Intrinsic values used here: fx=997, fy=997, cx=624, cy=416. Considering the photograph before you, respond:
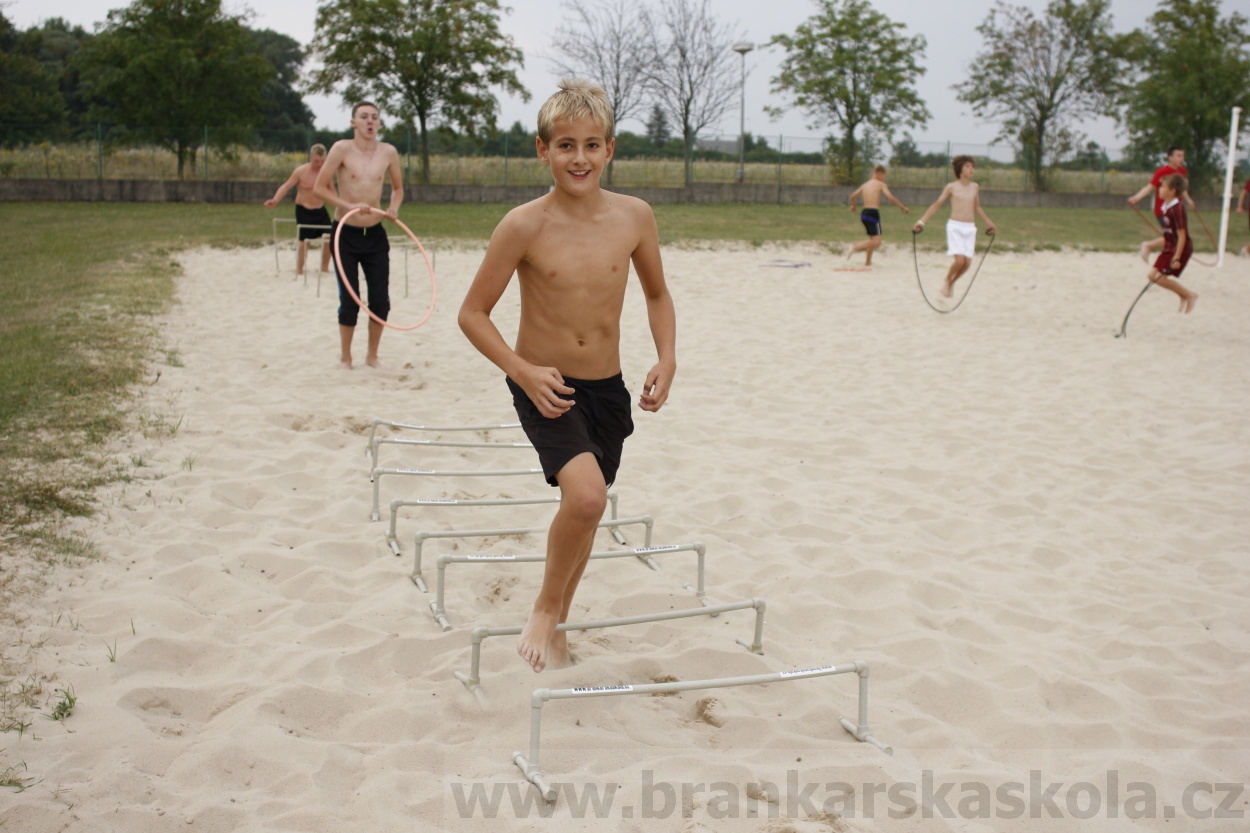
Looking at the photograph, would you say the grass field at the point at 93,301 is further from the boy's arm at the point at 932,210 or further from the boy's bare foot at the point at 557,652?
the boy's arm at the point at 932,210

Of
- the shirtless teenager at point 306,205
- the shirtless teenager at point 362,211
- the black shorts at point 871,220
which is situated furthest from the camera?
the black shorts at point 871,220

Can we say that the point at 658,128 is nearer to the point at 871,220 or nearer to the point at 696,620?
the point at 871,220

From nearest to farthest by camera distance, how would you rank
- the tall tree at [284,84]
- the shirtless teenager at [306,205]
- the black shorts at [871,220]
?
the shirtless teenager at [306,205] → the black shorts at [871,220] → the tall tree at [284,84]

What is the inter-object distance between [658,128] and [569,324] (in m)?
36.7

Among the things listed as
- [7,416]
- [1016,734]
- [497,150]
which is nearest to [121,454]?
[7,416]

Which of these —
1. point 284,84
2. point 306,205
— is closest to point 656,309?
point 306,205

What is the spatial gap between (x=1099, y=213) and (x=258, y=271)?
29.4 m

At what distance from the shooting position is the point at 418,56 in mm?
33000

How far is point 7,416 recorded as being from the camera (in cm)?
614

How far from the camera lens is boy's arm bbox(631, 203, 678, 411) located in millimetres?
3543

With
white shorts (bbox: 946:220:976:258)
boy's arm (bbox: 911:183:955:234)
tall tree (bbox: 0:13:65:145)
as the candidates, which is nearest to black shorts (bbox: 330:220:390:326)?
boy's arm (bbox: 911:183:955:234)

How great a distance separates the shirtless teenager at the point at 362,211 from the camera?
8352mm

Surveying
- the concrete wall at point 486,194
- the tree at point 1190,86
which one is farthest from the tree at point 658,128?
the tree at point 1190,86

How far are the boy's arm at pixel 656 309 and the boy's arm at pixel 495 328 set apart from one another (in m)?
0.35
